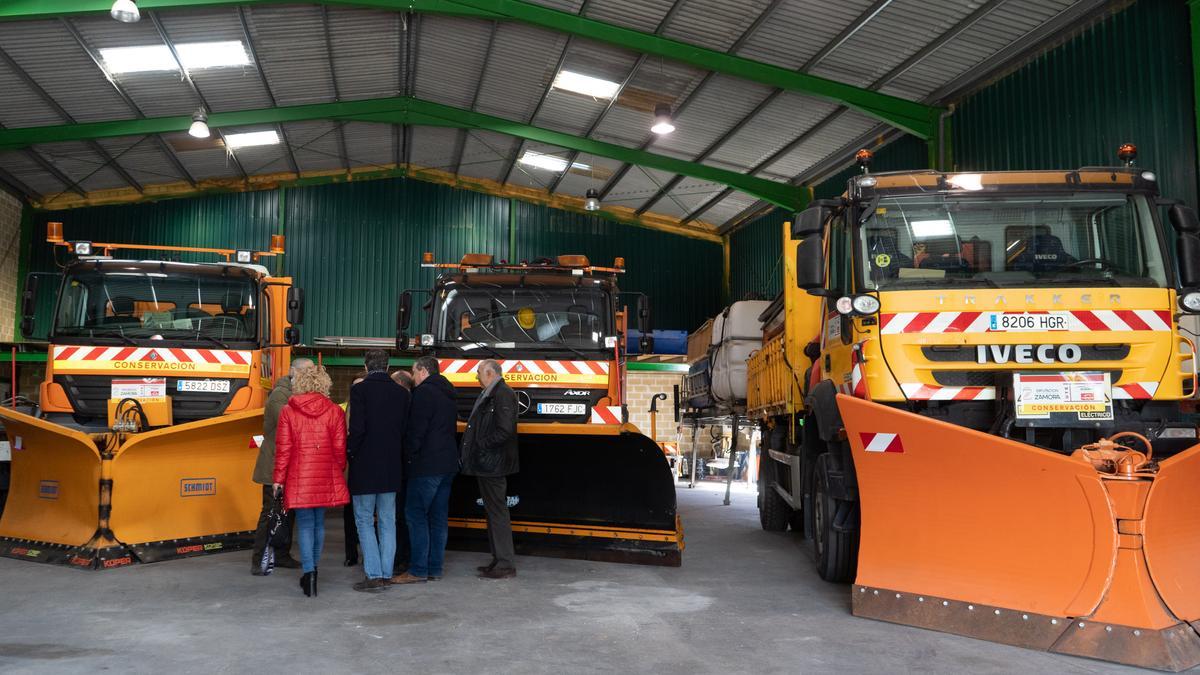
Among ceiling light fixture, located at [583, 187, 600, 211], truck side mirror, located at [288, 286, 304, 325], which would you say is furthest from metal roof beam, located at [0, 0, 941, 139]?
ceiling light fixture, located at [583, 187, 600, 211]

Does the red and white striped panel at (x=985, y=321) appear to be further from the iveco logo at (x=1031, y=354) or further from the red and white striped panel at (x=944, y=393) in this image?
the red and white striped panel at (x=944, y=393)

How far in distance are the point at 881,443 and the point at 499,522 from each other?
3065 mm

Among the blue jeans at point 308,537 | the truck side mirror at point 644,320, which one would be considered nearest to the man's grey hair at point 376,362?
the blue jeans at point 308,537

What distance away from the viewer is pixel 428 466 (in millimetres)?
6512

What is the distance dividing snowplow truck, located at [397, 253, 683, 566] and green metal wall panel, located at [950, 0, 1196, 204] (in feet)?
20.1

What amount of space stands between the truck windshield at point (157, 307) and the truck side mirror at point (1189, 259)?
793 cm

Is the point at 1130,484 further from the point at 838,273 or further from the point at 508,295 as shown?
the point at 508,295

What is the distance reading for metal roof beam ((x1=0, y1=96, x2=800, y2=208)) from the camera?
17.7 metres

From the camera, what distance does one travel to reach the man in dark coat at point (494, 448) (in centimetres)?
670

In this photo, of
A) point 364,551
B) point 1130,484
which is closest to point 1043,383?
point 1130,484

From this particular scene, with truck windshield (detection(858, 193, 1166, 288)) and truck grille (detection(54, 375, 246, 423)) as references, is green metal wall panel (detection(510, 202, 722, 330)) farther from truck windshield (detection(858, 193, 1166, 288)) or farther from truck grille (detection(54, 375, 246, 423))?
truck windshield (detection(858, 193, 1166, 288))

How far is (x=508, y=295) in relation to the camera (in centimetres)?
917

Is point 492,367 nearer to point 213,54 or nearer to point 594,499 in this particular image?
point 594,499

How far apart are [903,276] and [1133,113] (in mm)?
6876
